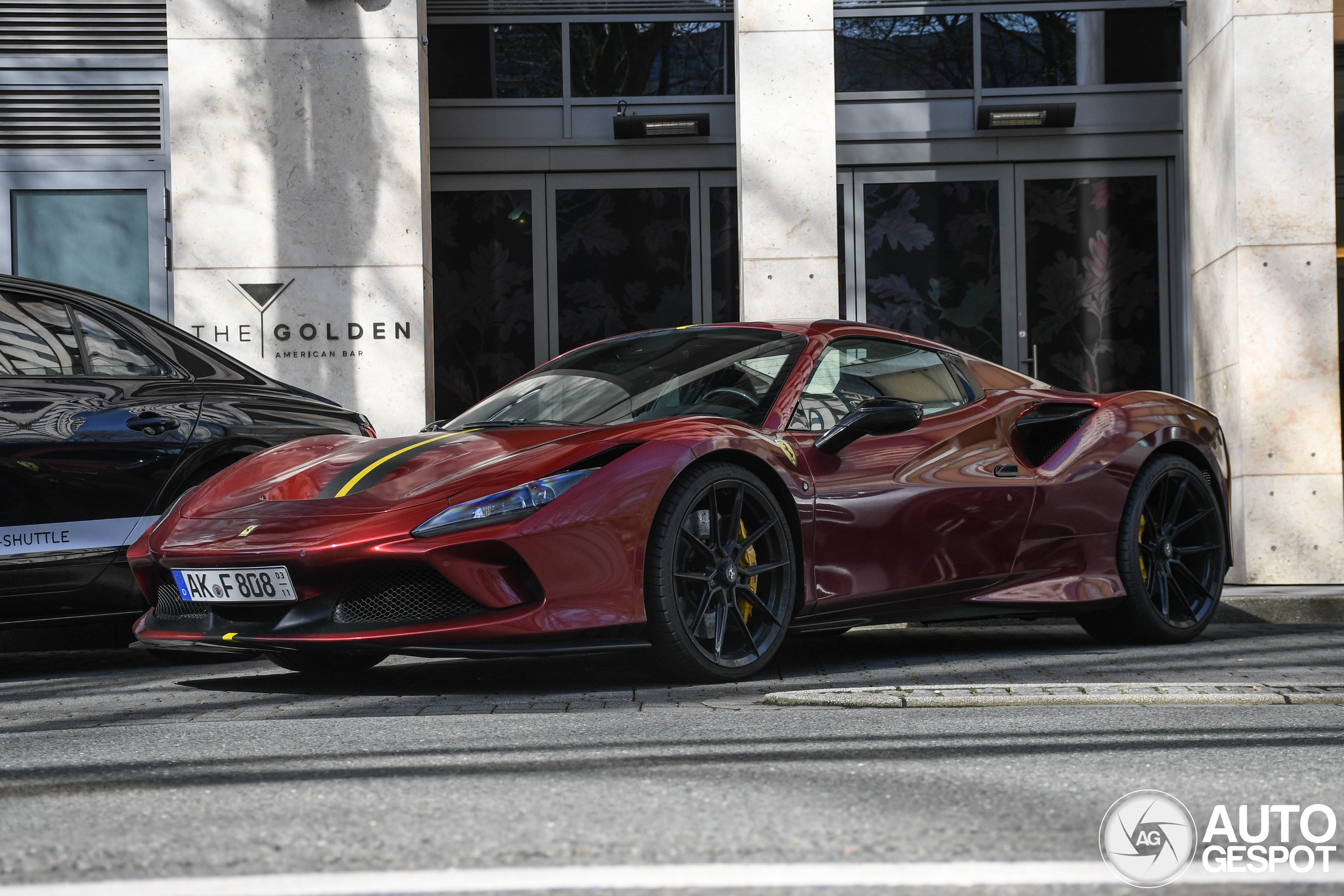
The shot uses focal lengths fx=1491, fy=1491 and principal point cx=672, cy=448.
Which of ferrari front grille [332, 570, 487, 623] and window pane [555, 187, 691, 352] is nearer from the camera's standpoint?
ferrari front grille [332, 570, 487, 623]

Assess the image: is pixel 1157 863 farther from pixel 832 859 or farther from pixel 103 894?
pixel 103 894

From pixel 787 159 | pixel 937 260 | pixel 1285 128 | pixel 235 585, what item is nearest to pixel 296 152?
pixel 787 159

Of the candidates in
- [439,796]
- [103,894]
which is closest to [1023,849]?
[439,796]

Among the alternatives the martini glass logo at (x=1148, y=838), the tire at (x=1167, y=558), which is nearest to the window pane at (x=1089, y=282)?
the tire at (x=1167, y=558)

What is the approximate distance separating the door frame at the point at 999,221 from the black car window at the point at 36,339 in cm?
697

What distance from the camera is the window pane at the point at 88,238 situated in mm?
10422

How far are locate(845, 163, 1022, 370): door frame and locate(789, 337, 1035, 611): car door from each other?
5857mm

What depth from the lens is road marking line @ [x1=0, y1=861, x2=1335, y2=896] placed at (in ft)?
6.40

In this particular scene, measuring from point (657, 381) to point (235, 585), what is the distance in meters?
1.54

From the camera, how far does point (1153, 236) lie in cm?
1138

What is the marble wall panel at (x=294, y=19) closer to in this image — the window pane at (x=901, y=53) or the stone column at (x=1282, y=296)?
the window pane at (x=901, y=53)

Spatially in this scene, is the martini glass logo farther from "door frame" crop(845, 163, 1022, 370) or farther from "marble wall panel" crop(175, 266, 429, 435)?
"door frame" crop(845, 163, 1022, 370)

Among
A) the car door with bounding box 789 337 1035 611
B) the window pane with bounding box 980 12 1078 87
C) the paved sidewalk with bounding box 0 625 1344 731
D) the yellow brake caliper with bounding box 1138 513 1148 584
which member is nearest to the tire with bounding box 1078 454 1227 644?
the yellow brake caliper with bounding box 1138 513 1148 584

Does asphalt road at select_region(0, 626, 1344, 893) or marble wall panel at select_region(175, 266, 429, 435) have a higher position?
marble wall panel at select_region(175, 266, 429, 435)
